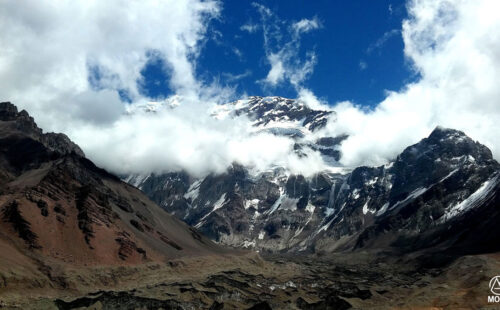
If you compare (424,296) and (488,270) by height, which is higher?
(488,270)

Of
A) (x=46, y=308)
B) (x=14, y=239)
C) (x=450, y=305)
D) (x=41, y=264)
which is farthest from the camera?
(x=14, y=239)

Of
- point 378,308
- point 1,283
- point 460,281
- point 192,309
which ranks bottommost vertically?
point 1,283

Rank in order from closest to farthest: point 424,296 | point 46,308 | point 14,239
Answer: point 46,308
point 424,296
point 14,239

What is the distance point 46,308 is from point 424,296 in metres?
96.0

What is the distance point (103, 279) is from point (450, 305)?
113 m

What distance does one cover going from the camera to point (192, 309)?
13600 cm

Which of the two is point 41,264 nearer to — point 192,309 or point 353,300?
point 192,309

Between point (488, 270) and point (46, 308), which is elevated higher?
point (488, 270)

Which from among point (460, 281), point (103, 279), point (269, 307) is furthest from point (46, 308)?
point (460, 281)

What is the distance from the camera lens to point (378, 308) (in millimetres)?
123625

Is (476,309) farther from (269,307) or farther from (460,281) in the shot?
(460,281)

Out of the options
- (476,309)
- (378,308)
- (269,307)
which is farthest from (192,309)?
(476,309)

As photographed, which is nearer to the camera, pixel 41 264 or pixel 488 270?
pixel 41 264

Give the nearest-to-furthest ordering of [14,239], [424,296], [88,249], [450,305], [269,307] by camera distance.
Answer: [269,307] → [450,305] → [424,296] → [14,239] → [88,249]
